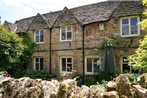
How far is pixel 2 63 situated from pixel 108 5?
34.3 feet

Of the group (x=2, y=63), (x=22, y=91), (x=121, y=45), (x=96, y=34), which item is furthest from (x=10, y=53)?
(x=22, y=91)

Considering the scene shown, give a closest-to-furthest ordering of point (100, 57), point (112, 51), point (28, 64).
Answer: point (112, 51) < point (100, 57) < point (28, 64)

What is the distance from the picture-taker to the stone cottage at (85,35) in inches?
898

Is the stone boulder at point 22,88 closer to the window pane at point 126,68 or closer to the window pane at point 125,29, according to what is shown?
the window pane at point 126,68

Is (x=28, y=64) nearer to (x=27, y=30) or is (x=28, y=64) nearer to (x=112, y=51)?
(x=27, y=30)

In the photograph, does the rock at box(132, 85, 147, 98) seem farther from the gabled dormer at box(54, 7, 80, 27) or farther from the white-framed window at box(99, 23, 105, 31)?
the gabled dormer at box(54, 7, 80, 27)

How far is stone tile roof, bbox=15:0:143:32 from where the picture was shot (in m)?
22.8

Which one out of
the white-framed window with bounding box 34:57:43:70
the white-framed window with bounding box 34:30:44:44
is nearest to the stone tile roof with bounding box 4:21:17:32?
the white-framed window with bounding box 34:30:44:44

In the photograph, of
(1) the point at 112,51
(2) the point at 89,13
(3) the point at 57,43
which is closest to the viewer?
(1) the point at 112,51

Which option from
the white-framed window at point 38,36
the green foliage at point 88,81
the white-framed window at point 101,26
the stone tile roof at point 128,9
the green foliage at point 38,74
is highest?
the stone tile roof at point 128,9

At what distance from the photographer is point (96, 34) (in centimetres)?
2455

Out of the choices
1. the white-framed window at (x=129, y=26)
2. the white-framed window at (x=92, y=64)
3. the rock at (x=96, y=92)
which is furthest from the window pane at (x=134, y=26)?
the rock at (x=96, y=92)

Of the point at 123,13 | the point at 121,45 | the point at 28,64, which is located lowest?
the point at 28,64

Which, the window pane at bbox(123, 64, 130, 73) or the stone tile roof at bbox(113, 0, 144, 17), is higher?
the stone tile roof at bbox(113, 0, 144, 17)
